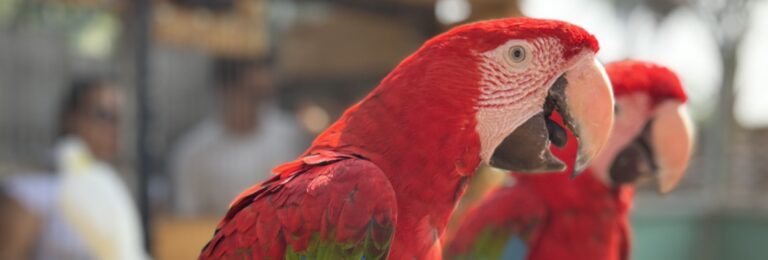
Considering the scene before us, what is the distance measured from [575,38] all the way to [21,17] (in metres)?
2.01

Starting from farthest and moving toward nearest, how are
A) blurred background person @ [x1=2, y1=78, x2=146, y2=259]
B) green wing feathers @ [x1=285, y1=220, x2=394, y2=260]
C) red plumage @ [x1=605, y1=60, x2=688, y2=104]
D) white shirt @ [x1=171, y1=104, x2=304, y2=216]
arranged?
white shirt @ [x1=171, y1=104, x2=304, y2=216] → blurred background person @ [x1=2, y1=78, x2=146, y2=259] → red plumage @ [x1=605, y1=60, x2=688, y2=104] → green wing feathers @ [x1=285, y1=220, x2=394, y2=260]

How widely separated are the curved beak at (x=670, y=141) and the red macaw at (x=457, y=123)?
0.44 metres

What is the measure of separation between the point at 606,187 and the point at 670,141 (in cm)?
15

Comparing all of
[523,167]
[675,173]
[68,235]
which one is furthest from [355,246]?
[68,235]

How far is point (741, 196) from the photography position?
15.8ft

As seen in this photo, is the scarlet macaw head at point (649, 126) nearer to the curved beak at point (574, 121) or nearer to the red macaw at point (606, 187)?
the red macaw at point (606, 187)

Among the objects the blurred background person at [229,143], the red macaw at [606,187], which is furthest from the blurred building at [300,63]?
the red macaw at [606,187]

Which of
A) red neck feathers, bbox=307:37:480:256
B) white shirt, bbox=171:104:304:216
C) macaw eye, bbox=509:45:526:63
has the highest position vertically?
macaw eye, bbox=509:45:526:63

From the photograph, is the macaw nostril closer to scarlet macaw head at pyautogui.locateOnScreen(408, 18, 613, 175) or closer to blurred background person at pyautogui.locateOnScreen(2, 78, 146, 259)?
scarlet macaw head at pyautogui.locateOnScreen(408, 18, 613, 175)

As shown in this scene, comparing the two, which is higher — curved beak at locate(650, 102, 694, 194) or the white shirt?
curved beak at locate(650, 102, 694, 194)

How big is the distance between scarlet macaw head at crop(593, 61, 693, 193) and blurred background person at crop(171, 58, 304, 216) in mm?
1871

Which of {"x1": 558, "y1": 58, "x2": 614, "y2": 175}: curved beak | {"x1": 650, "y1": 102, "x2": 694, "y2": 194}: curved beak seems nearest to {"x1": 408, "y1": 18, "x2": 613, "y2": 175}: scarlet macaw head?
{"x1": 558, "y1": 58, "x2": 614, "y2": 175}: curved beak

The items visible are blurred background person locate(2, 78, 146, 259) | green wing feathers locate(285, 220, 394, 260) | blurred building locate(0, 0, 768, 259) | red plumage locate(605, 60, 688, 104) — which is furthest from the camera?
blurred building locate(0, 0, 768, 259)

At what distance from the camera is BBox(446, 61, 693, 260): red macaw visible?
1281mm
